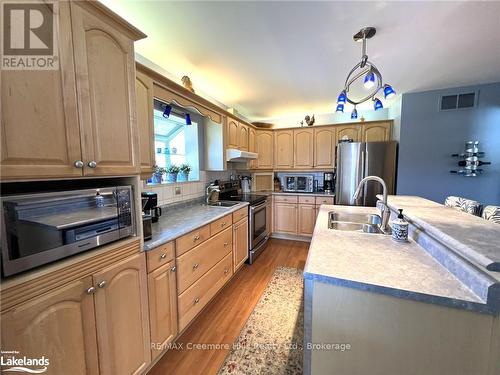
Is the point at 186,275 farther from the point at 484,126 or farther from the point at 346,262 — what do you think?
the point at 484,126

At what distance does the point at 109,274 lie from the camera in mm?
1044

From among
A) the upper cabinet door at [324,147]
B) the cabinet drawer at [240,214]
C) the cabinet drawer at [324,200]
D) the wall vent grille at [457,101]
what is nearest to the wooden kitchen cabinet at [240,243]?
the cabinet drawer at [240,214]

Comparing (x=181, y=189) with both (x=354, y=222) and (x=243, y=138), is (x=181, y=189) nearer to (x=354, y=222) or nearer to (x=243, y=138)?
(x=243, y=138)

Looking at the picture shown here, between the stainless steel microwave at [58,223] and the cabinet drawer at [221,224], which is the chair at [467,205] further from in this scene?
the stainless steel microwave at [58,223]

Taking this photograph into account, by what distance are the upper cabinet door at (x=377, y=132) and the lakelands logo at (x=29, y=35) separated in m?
3.85

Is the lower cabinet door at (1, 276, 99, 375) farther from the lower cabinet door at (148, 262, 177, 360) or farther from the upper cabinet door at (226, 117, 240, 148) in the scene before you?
the upper cabinet door at (226, 117, 240, 148)

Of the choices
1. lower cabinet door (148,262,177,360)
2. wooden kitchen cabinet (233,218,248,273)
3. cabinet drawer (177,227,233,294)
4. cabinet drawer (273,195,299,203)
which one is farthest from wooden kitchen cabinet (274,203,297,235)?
lower cabinet door (148,262,177,360)

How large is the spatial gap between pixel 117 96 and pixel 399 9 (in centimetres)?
189

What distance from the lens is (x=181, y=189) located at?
248 cm

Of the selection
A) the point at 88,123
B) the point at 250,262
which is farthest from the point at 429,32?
the point at 250,262

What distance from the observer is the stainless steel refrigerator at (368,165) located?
3107mm

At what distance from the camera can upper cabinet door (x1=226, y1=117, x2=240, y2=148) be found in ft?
9.51

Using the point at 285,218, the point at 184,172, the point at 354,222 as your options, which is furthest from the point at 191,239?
the point at 285,218

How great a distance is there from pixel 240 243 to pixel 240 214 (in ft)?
1.23
